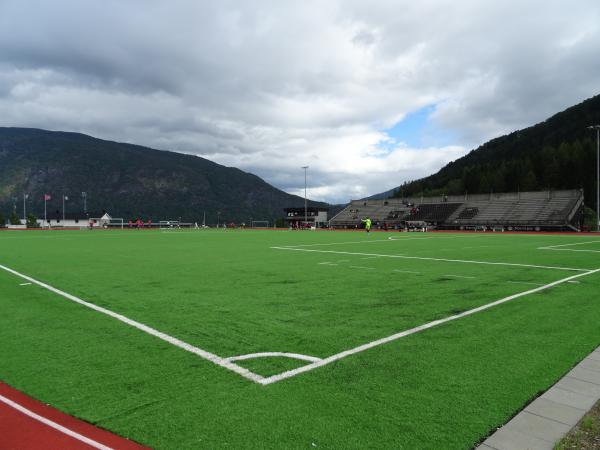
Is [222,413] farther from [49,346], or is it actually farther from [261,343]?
[49,346]

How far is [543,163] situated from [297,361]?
106m

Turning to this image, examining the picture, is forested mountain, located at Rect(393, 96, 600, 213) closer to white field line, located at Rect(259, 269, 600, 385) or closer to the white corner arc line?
white field line, located at Rect(259, 269, 600, 385)

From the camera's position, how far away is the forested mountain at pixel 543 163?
281 feet

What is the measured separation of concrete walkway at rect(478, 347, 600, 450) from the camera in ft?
9.59

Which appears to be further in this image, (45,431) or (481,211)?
(481,211)

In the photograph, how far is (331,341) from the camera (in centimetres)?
534

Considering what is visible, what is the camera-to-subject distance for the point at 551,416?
10.7ft

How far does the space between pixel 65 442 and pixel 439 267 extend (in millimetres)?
11797

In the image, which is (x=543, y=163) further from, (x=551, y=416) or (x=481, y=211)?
(x=551, y=416)

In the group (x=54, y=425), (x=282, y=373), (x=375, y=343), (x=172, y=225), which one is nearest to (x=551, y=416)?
(x=375, y=343)

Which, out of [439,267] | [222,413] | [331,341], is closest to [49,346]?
[222,413]

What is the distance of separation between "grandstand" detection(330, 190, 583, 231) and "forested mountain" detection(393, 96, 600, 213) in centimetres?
2346

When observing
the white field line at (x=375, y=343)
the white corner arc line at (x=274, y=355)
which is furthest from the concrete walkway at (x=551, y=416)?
the white corner arc line at (x=274, y=355)

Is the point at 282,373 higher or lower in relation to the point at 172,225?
lower
